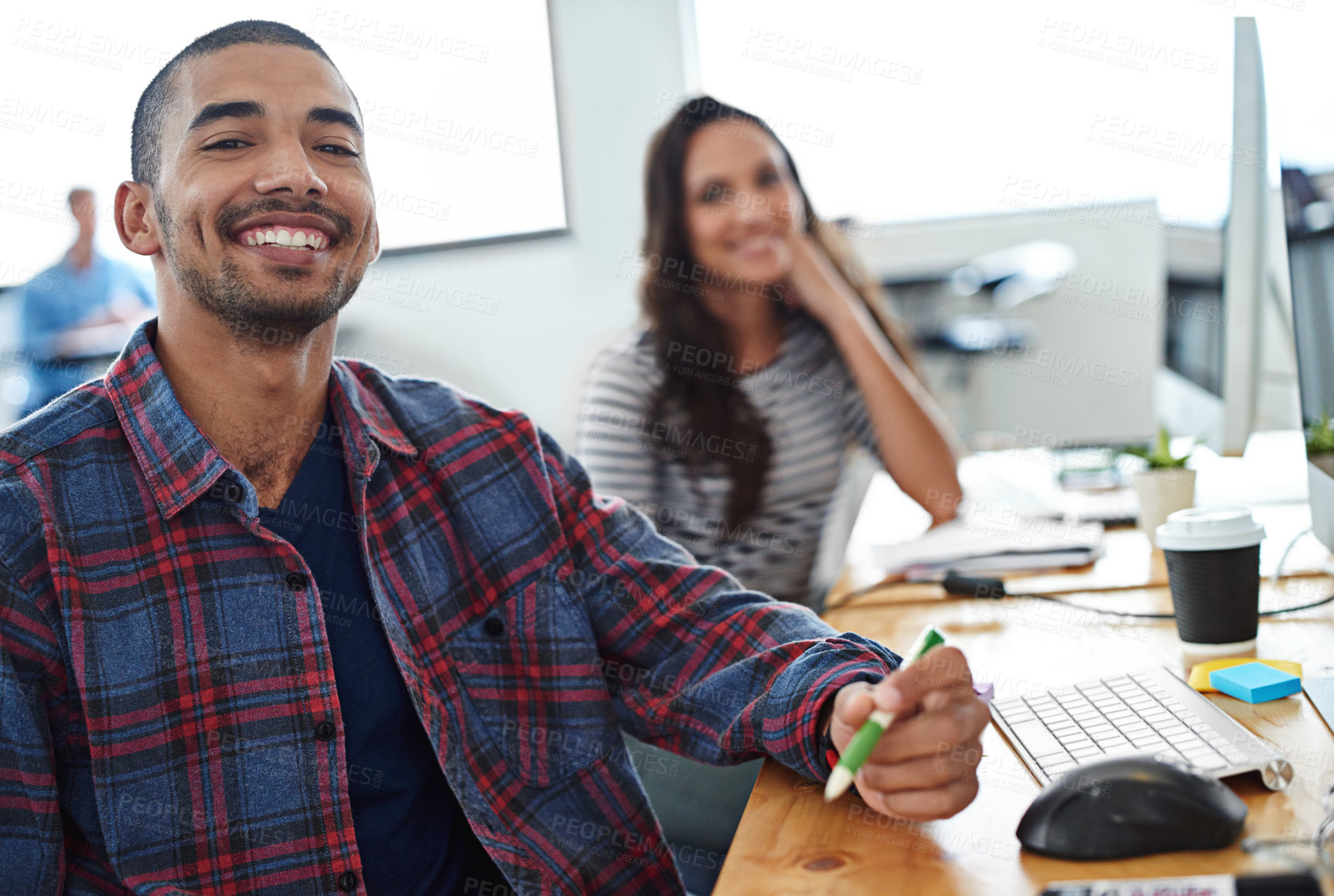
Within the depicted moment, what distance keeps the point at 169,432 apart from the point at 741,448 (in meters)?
0.91

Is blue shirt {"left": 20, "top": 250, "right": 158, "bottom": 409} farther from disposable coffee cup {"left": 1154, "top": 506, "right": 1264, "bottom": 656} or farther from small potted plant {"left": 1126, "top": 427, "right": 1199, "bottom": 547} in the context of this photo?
disposable coffee cup {"left": 1154, "top": 506, "right": 1264, "bottom": 656}

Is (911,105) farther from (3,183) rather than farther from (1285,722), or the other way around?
(1285,722)

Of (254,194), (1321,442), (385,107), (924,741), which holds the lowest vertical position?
(924,741)

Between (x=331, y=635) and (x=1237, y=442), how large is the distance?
3.80 ft

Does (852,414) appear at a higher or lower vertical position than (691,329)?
lower

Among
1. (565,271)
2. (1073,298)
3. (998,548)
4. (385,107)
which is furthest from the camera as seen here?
(1073,298)

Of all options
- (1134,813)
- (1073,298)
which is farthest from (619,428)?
(1073,298)

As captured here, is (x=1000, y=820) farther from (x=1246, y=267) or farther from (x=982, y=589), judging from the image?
(x=1246, y=267)

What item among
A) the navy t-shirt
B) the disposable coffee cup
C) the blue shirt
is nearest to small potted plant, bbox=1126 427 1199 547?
the disposable coffee cup

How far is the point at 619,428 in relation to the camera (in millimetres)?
1581

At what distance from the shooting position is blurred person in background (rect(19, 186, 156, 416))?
12.3ft

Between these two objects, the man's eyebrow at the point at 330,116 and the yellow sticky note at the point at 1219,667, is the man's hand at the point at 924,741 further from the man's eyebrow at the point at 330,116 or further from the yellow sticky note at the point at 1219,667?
the man's eyebrow at the point at 330,116

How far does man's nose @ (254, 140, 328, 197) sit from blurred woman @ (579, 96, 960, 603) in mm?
641

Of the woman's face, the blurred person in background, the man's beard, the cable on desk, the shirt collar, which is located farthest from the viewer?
the blurred person in background
